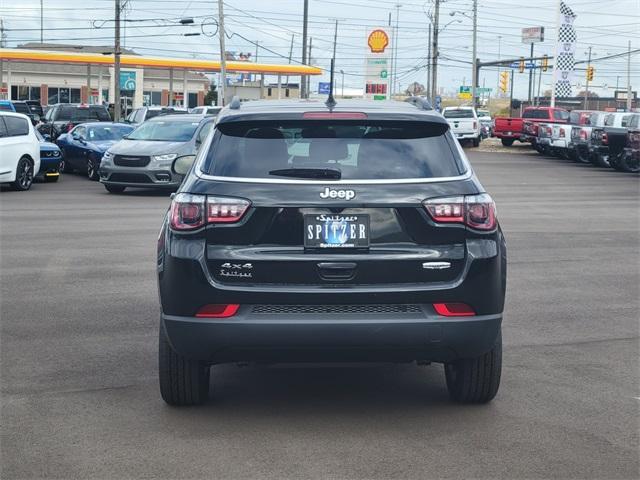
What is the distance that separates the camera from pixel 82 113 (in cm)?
4038

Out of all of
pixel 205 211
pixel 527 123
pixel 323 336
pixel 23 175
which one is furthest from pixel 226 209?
pixel 527 123

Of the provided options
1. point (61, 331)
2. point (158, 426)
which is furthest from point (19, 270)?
point (158, 426)

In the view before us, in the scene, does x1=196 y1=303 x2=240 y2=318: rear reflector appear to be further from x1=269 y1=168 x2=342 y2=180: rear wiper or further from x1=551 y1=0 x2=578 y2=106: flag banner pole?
x1=551 y1=0 x2=578 y2=106: flag banner pole

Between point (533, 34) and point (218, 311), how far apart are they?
4932 inches

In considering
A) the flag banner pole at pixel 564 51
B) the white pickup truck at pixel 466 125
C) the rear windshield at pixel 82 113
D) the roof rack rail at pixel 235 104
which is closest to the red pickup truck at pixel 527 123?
the white pickup truck at pixel 466 125

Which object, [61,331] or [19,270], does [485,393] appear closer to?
[61,331]

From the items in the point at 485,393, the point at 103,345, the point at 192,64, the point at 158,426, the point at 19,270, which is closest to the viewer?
the point at 158,426

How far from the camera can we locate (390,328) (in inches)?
224

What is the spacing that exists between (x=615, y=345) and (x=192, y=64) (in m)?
66.0

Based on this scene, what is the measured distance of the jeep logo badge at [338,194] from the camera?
576 cm

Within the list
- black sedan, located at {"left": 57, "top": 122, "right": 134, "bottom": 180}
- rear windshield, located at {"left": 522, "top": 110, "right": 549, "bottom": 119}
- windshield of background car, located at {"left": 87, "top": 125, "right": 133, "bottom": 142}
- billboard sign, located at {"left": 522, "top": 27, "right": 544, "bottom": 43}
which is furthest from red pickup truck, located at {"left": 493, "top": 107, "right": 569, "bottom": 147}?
billboard sign, located at {"left": 522, "top": 27, "right": 544, "bottom": 43}

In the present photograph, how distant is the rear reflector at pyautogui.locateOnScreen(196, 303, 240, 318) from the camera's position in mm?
5730

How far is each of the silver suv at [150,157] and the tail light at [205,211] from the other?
16.4 meters

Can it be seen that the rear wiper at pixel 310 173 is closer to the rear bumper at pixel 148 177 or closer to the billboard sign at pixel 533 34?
the rear bumper at pixel 148 177
